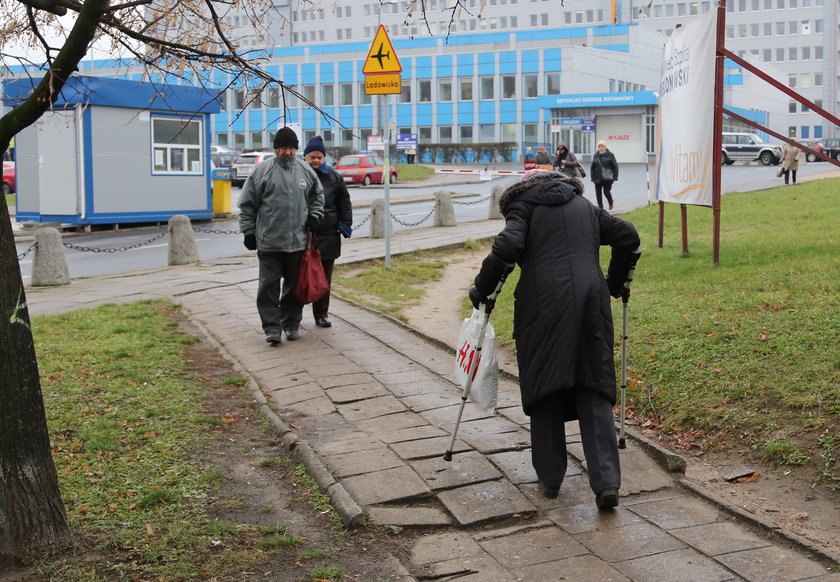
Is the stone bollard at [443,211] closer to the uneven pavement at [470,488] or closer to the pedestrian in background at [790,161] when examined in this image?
the uneven pavement at [470,488]

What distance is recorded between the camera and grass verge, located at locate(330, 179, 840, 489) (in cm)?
588

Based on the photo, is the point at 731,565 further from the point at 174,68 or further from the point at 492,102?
the point at 492,102

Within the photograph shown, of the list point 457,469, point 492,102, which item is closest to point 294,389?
point 457,469

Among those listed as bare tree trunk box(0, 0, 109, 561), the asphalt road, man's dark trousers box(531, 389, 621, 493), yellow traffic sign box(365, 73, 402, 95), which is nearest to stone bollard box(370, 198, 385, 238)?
the asphalt road

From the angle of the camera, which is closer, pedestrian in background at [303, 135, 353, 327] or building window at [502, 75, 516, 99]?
pedestrian in background at [303, 135, 353, 327]

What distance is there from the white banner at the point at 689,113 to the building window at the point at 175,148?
55.3 ft

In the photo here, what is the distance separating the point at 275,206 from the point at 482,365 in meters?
3.91

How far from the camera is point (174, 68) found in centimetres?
604

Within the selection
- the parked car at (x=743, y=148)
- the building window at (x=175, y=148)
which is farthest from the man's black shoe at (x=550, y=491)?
the parked car at (x=743, y=148)

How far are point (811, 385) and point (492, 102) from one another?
7669cm

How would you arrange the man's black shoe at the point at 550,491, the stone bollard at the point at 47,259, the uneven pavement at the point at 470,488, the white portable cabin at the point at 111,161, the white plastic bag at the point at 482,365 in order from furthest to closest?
the white portable cabin at the point at 111,161 < the stone bollard at the point at 47,259 < the white plastic bag at the point at 482,365 < the man's black shoe at the point at 550,491 < the uneven pavement at the point at 470,488

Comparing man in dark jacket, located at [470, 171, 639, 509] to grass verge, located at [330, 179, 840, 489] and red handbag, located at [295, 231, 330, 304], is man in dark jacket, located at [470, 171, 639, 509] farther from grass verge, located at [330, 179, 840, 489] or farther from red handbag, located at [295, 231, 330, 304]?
red handbag, located at [295, 231, 330, 304]

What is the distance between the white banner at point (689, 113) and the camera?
10.9 meters

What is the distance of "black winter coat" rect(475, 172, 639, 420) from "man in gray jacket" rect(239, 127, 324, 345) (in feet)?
13.1
